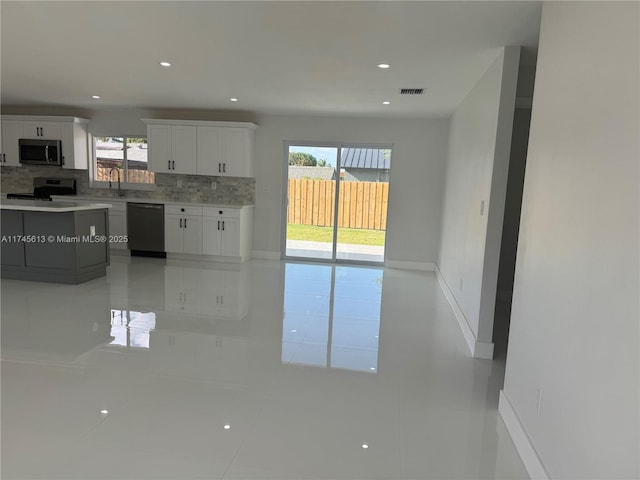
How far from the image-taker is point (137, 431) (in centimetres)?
214

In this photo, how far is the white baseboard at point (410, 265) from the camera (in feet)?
21.8

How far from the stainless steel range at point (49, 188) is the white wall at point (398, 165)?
3251 mm

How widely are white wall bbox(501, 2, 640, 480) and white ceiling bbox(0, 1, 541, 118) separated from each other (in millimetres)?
801

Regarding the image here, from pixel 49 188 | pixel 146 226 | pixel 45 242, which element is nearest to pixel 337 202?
pixel 146 226

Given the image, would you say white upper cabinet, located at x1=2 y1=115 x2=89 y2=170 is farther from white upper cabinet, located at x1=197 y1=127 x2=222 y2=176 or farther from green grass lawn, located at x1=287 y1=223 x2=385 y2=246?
green grass lawn, located at x1=287 y1=223 x2=385 y2=246

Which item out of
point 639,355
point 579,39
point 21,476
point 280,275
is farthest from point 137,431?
point 280,275

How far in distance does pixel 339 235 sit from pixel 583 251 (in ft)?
17.6

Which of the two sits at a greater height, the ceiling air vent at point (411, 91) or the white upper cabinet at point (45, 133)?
the ceiling air vent at point (411, 91)

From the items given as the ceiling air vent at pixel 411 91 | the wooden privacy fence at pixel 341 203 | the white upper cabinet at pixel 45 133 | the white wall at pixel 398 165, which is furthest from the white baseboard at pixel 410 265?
the white upper cabinet at pixel 45 133

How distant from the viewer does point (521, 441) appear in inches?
82.0

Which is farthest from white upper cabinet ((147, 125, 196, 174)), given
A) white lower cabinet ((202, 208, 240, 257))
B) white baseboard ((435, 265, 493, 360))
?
white baseboard ((435, 265, 493, 360))

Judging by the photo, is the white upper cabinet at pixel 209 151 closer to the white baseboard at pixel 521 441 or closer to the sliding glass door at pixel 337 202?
the sliding glass door at pixel 337 202

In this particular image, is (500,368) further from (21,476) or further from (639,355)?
(21,476)

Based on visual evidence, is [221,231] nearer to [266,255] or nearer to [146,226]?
[266,255]
